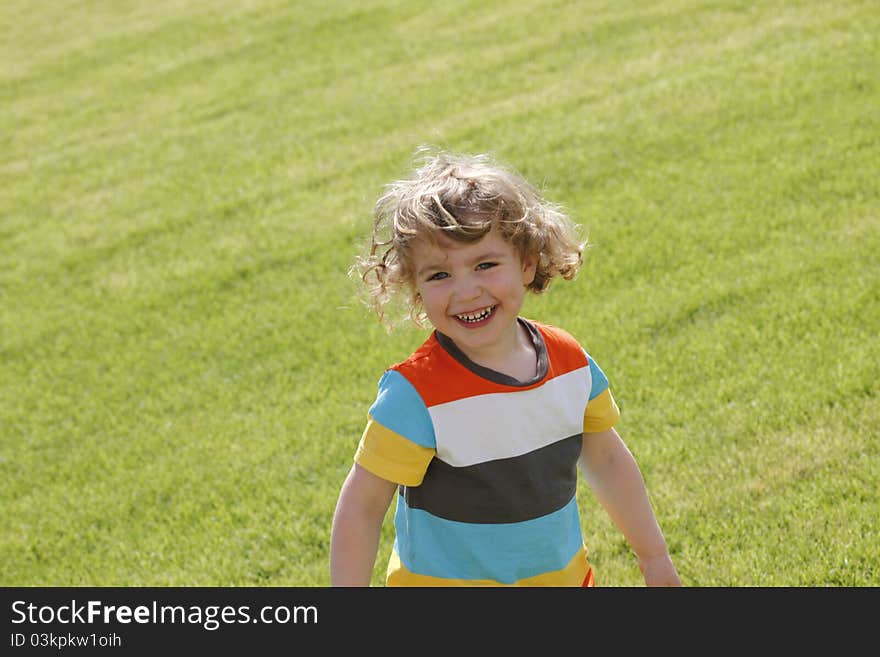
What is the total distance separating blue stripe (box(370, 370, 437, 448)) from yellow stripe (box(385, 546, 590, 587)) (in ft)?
1.12

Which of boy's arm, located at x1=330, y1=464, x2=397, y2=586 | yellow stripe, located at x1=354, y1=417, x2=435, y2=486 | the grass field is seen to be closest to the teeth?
yellow stripe, located at x1=354, y1=417, x2=435, y2=486

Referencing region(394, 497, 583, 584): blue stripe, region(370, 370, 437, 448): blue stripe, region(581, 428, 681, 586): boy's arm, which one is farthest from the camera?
region(581, 428, 681, 586): boy's arm

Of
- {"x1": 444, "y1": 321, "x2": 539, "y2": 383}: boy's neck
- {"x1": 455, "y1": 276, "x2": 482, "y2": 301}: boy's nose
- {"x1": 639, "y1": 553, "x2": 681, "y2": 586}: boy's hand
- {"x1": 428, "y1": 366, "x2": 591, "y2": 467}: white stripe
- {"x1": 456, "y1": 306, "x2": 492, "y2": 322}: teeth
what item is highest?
{"x1": 455, "y1": 276, "x2": 482, "y2": 301}: boy's nose

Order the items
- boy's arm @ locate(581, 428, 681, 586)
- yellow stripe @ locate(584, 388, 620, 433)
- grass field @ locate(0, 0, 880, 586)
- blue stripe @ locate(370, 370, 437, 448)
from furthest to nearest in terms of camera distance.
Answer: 1. grass field @ locate(0, 0, 880, 586)
2. boy's arm @ locate(581, 428, 681, 586)
3. yellow stripe @ locate(584, 388, 620, 433)
4. blue stripe @ locate(370, 370, 437, 448)

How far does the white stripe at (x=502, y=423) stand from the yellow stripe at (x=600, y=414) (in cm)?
9

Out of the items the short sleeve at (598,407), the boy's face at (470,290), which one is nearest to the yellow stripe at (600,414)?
the short sleeve at (598,407)

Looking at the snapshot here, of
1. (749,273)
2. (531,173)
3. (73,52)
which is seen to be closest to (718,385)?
(749,273)

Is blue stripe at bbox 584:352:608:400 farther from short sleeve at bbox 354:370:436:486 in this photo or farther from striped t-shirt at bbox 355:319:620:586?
short sleeve at bbox 354:370:436:486

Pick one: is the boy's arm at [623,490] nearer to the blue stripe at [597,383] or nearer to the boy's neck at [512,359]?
the blue stripe at [597,383]

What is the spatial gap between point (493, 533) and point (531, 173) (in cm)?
541

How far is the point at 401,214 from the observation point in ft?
8.69

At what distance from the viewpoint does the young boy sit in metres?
2.54

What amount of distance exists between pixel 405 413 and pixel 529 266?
0.56m

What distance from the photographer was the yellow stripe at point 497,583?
263 centimetres
